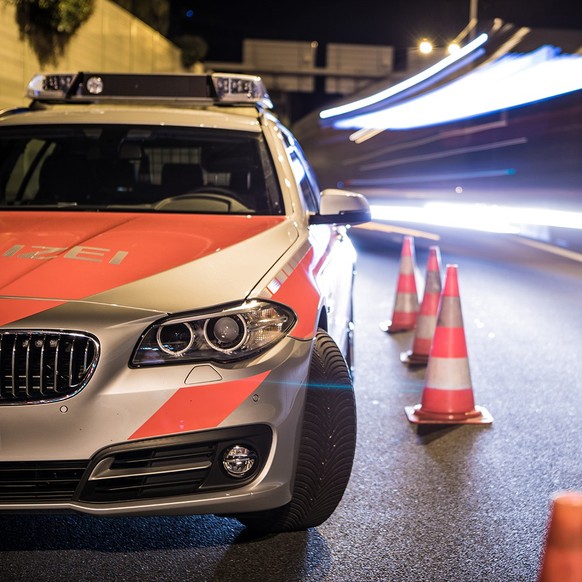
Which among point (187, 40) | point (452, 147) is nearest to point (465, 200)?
point (452, 147)

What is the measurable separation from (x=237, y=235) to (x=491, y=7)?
2379cm

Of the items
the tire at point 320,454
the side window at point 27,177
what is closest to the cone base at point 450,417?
the tire at point 320,454

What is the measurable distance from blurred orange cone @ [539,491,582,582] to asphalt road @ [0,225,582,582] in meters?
1.50

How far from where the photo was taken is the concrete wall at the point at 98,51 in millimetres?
16047

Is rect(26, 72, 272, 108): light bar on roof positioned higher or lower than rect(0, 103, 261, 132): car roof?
higher

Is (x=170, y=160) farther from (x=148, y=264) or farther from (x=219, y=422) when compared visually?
(x=219, y=422)

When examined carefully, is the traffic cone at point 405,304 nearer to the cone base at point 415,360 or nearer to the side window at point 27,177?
the cone base at point 415,360

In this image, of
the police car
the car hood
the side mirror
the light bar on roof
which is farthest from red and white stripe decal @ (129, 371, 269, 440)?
the light bar on roof

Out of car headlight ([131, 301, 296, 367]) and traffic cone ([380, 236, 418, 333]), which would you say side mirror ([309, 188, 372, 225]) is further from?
traffic cone ([380, 236, 418, 333])

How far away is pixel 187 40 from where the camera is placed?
35062 millimetres

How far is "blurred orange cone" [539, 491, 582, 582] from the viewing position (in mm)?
2205

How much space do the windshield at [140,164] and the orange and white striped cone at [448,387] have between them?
5.53 ft

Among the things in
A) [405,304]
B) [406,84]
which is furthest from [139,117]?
[406,84]

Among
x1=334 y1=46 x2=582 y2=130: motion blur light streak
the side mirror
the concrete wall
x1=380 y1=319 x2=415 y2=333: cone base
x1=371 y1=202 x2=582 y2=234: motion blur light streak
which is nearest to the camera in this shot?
the side mirror
